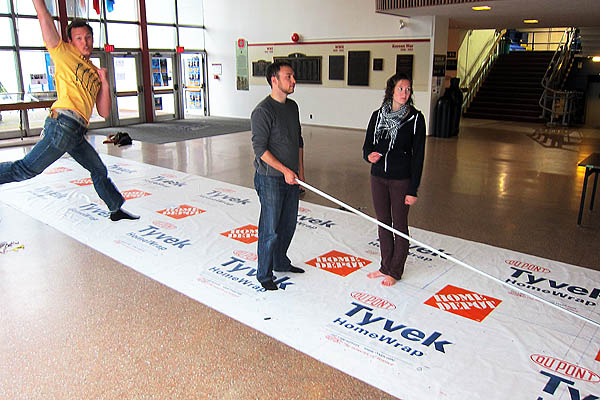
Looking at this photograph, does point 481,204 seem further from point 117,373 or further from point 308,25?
point 308,25

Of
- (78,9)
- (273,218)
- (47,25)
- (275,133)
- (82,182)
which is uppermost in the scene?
(78,9)

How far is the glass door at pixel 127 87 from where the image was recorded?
1310cm

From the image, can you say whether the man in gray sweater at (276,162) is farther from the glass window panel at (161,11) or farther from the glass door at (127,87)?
the glass window panel at (161,11)

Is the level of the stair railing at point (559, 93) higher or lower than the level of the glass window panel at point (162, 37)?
lower

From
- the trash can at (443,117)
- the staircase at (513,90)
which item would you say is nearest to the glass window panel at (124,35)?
the trash can at (443,117)

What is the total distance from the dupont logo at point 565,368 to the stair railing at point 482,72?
1389cm

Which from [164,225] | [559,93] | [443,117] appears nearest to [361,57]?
[443,117]

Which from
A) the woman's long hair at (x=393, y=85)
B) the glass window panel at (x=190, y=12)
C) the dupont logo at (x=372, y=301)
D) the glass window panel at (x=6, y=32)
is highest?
the glass window panel at (x=190, y=12)

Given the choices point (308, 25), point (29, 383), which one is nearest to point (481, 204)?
point (29, 383)

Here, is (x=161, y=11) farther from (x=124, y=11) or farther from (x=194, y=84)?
(x=194, y=84)

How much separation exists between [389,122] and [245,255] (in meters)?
1.60

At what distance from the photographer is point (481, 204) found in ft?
19.1

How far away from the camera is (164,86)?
14.4 meters

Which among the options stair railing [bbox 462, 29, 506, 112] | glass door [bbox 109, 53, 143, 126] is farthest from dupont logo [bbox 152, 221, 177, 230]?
stair railing [bbox 462, 29, 506, 112]
